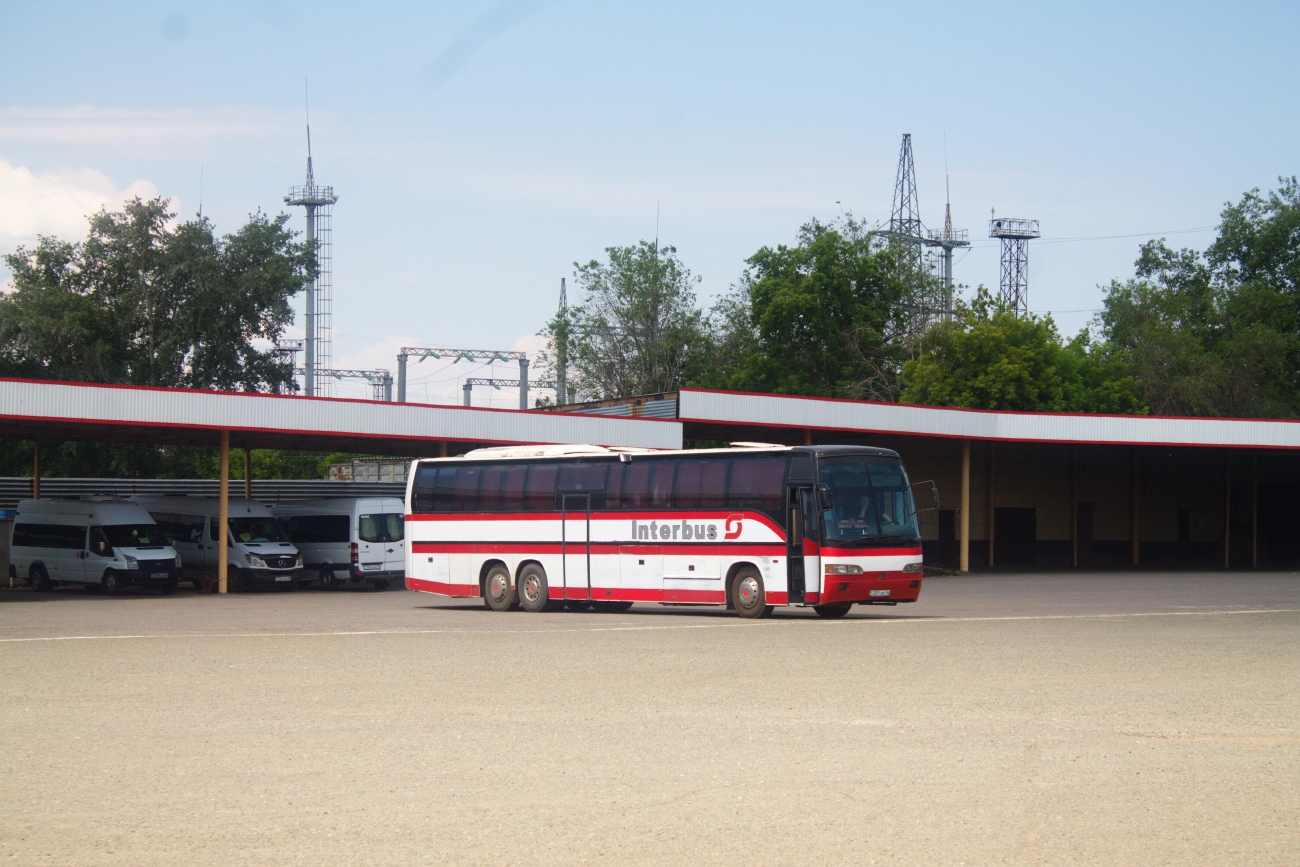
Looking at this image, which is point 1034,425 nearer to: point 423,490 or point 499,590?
point 499,590

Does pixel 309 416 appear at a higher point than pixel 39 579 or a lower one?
higher

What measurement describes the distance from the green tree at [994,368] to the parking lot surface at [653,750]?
145 feet

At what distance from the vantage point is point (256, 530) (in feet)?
108

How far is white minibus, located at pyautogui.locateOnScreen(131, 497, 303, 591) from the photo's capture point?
31984 millimetres

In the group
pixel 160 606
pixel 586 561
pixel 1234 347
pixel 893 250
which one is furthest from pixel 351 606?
pixel 1234 347

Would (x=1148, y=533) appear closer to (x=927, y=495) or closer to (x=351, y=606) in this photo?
(x=927, y=495)

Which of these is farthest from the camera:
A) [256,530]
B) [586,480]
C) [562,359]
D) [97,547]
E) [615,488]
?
[562,359]

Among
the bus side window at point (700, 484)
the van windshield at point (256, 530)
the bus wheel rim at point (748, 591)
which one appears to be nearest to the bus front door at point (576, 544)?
the bus side window at point (700, 484)

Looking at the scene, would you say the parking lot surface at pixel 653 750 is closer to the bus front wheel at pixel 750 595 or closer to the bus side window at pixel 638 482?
the bus front wheel at pixel 750 595

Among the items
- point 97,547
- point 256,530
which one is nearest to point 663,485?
point 256,530

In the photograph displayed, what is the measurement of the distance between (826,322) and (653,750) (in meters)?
57.2

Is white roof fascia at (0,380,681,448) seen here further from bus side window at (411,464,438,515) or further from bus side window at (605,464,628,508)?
Answer: bus side window at (605,464,628,508)

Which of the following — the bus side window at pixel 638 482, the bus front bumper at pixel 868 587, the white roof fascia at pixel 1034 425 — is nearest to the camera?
the bus front bumper at pixel 868 587

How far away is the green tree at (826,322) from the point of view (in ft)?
211
